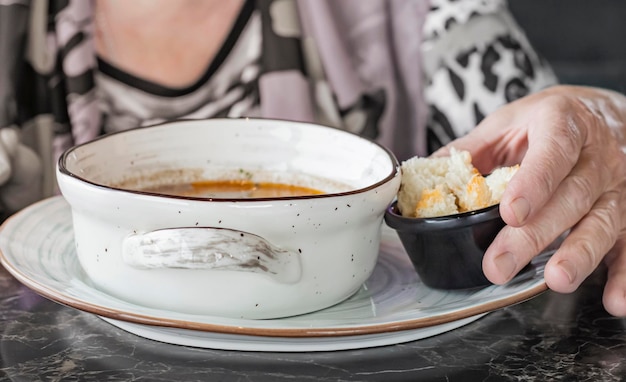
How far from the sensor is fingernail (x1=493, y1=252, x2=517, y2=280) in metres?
0.67

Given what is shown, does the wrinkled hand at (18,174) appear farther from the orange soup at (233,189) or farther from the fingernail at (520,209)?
the fingernail at (520,209)

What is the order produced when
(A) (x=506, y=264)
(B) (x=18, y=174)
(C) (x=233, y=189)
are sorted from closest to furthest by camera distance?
(A) (x=506, y=264) < (C) (x=233, y=189) < (B) (x=18, y=174)

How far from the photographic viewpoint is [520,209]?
0.66 meters

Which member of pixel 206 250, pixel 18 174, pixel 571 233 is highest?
pixel 206 250

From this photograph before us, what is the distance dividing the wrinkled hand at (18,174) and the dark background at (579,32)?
61.8 inches

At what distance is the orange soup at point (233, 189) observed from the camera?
795mm

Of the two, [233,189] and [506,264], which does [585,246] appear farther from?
[233,189]

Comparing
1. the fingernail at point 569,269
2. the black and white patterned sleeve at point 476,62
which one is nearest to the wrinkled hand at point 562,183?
the fingernail at point 569,269

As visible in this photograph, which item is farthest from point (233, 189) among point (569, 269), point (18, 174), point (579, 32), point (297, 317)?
point (579, 32)

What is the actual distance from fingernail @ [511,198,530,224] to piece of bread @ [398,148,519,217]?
3 cm

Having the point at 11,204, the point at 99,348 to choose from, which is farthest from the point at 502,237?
the point at 11,204

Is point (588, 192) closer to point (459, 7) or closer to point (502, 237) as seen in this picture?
point (502, 237)

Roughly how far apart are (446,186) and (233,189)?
0.21m

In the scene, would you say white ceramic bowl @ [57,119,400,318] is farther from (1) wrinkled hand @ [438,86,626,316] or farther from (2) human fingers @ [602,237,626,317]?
(2) human fingers @ [602,237,626,317]
